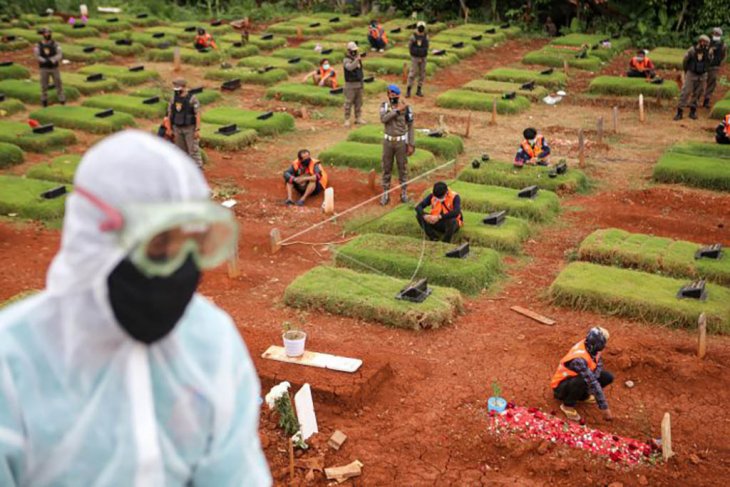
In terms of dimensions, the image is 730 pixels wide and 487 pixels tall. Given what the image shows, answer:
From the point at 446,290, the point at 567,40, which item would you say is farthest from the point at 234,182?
the point at 567,40

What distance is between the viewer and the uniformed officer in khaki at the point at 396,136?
1347 centimetres

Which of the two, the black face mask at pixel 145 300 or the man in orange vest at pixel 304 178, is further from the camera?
the man in orange vest at pixel 304 178

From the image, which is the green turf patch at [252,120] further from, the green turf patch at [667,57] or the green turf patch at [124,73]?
the green turf patch at [667,57]

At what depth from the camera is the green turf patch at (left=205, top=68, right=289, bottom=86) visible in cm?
2283

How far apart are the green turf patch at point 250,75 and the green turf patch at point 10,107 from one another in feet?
17.4

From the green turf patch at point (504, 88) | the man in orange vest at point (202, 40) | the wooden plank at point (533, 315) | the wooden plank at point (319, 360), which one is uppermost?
the man in orange vest at point (202, 40)

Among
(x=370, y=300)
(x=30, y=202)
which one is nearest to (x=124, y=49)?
(x=30, y=202)

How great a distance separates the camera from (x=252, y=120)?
18484 mm

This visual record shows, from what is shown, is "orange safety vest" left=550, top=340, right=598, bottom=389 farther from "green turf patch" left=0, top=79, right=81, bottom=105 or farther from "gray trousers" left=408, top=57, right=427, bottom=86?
"green turf patch" left=0, top=79, right=81, bottom=105

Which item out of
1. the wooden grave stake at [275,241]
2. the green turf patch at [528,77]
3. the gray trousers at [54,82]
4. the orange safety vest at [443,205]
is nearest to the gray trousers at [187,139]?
the wooden grave stake at [275,241]

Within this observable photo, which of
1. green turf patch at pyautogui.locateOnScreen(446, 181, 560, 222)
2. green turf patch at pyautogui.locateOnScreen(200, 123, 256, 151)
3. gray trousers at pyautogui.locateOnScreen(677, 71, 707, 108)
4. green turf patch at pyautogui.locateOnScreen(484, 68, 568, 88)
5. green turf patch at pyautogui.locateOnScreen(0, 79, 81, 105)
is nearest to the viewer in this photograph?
green turf patch at pyautogui.locateOnScreen(446, 181, 560, 222)

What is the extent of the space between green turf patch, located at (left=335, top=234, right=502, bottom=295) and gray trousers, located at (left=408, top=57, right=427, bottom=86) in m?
10.2

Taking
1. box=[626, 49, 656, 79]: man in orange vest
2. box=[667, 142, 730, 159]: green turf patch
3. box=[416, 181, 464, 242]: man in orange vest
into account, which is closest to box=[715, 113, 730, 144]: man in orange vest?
box=[667, 142, 730, 159]: green turf patch

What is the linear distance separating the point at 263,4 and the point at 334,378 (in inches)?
1104
